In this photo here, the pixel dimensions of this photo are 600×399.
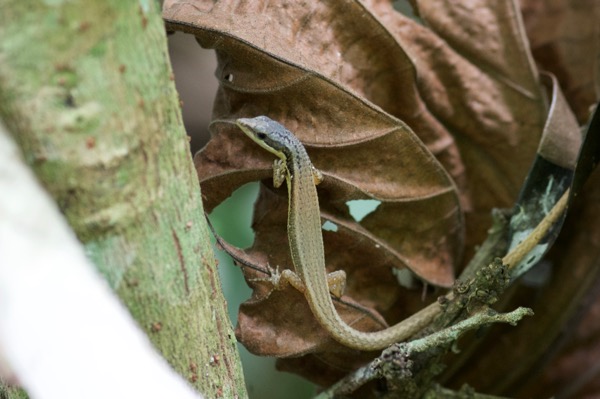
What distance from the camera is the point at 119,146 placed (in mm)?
1015

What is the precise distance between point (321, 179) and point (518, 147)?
2.84 ft

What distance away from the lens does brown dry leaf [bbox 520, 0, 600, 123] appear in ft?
7.86

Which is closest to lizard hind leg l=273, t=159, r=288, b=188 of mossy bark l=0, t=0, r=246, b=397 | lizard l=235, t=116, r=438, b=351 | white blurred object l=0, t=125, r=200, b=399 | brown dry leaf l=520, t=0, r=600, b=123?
lizard l=235, t=116, r=438, b=351

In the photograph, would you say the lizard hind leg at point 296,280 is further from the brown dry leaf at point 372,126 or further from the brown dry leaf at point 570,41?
the brown dry leaf at point 570,41

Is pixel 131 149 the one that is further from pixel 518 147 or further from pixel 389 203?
pixel 518 147

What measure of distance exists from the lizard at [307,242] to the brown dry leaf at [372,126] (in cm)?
4

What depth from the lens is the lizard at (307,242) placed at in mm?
1729

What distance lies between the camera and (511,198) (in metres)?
2.31

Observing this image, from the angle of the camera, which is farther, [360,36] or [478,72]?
[478,72]

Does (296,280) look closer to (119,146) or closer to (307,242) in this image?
(307,242)

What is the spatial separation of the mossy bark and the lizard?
53cm

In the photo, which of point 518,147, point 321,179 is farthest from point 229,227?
point 518,147

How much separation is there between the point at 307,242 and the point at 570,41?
1.37 meters

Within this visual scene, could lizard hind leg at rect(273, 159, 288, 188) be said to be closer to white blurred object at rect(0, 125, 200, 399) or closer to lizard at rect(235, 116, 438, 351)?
lizard at rect(235, 116, 438, 351)
